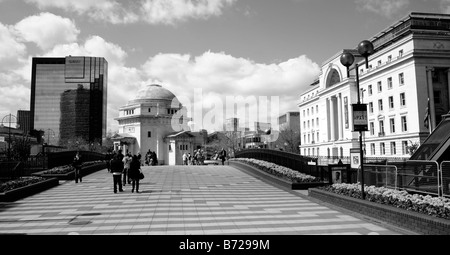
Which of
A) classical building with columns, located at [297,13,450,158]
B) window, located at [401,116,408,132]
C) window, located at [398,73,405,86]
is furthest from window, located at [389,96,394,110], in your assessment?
window, located at [401,116,408,132]

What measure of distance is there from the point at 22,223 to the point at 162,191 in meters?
7.36

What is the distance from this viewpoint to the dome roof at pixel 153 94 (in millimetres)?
79875

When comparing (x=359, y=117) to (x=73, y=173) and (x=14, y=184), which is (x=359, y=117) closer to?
(x=14, y=184)

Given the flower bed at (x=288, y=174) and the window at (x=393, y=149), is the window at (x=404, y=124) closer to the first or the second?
the window at (x=393, y=149)

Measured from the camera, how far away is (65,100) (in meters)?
136

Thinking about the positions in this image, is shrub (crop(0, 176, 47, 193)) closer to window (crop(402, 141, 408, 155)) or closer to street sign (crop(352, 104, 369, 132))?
street sign (crop(352, 104, 369, 132))

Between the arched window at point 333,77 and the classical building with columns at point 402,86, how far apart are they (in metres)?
3.93

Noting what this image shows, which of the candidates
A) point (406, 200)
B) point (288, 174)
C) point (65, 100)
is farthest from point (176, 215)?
point (65, 100)

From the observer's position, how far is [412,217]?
866 cm

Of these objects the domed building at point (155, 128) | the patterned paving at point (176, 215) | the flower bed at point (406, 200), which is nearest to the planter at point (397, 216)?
the flower bed at point (406, 200)

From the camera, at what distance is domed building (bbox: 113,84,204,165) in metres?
77.8

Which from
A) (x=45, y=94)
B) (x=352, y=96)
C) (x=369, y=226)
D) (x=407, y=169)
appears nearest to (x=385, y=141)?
(x=352, y=96)
